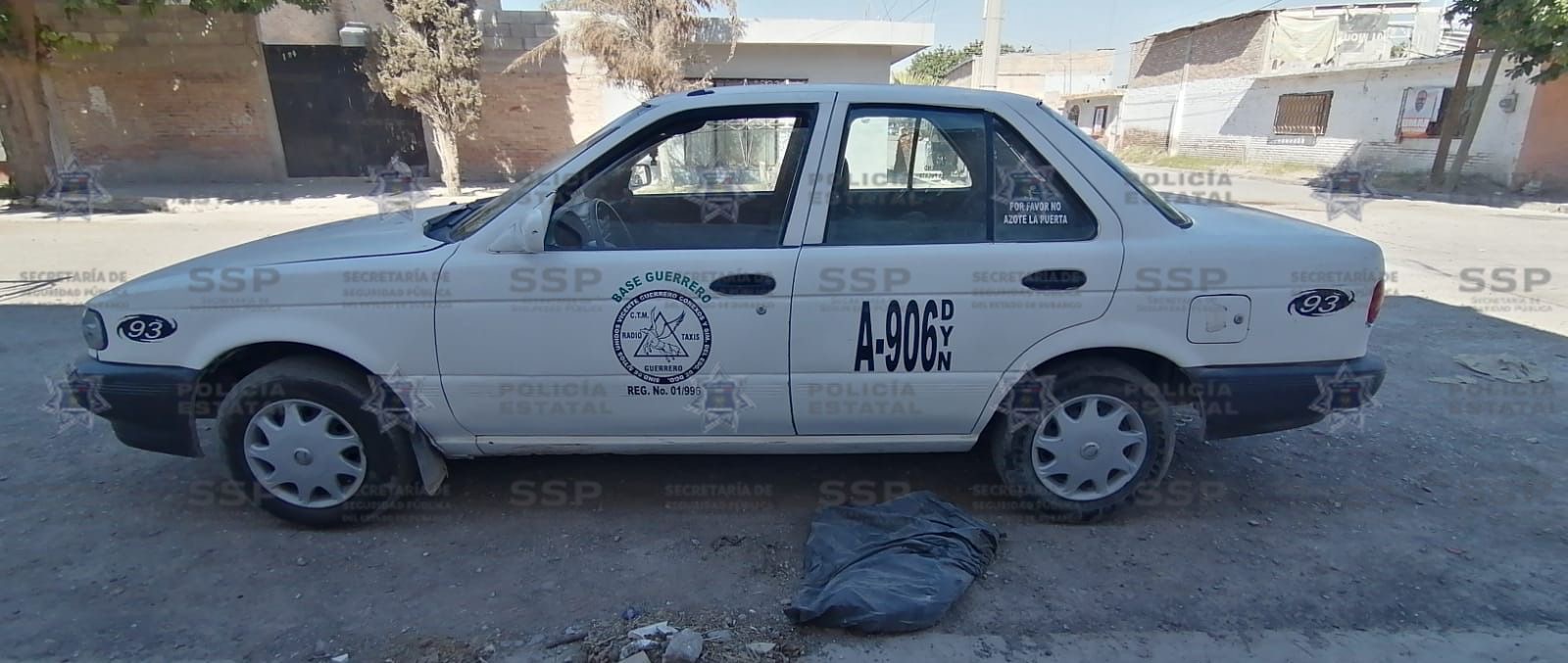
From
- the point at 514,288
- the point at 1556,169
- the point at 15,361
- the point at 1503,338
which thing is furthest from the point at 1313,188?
the point at 15,361

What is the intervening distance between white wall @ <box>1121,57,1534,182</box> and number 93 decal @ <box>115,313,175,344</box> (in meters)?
22.5

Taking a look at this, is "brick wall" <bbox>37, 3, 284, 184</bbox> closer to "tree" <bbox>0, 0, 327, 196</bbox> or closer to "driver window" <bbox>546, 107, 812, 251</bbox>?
"tree" <bbox>0, 0, 327, 196</bbox>

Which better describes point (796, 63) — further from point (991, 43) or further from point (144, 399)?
point (144, 399)

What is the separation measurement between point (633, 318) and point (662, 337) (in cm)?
12

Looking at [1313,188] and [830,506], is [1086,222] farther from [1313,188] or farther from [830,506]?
[1313,188]

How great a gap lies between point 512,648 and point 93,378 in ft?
6.46

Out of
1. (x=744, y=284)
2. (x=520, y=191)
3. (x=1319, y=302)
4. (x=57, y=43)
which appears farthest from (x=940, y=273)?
(x=57, y=43)

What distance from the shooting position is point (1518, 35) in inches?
508

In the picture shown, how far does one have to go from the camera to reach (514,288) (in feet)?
8.80

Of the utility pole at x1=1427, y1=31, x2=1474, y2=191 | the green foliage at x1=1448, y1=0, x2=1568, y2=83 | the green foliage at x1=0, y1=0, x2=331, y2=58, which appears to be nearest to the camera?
the green foliage at x1=0, y1=0, x2=331, y2=58

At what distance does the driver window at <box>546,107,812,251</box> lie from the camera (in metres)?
2.79

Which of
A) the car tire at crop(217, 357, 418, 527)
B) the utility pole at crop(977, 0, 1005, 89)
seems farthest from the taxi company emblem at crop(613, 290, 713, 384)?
the utility pole at crop(977, 0, 1005, 89)

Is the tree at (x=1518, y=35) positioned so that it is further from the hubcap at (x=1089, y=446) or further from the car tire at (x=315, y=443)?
the car tire at (x=315, y=443)

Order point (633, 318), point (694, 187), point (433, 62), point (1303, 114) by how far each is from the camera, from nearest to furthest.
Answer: point (633, 318) < point (694, 187) < point (433, 62) < point (1303, 114)
